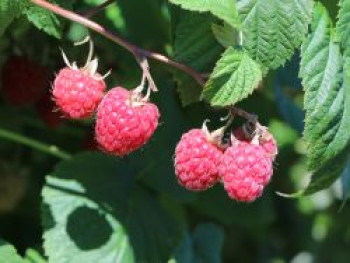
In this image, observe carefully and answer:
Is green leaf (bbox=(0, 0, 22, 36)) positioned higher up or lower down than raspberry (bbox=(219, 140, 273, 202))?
higher up

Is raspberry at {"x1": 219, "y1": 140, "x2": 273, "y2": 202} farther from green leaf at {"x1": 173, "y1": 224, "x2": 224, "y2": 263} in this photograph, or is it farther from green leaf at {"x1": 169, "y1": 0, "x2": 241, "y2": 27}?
green leaf at {"x1": 173, "y1": 224, "x2": 224, "y2": 263}

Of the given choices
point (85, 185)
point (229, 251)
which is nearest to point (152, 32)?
point (85, 185)

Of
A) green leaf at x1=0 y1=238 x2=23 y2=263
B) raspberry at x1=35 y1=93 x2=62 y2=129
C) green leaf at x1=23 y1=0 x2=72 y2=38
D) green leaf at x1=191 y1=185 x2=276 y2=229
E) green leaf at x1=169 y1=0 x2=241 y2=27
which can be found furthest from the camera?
green leaf at x1=191 y1=185 x2=276 y2=229

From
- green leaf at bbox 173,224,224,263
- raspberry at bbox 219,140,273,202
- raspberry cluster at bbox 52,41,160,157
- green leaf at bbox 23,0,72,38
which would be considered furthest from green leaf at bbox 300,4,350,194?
green leaf at bbox 173,224,224,263

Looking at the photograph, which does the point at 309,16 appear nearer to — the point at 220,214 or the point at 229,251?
the point at 220,214

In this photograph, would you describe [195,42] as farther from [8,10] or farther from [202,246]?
[202,246]

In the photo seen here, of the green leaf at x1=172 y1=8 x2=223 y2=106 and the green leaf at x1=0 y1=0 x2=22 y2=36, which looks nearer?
the green leaf at x1=0 y1=0 x2=22 y2=36

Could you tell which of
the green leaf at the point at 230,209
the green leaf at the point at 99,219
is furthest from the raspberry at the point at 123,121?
the green leaf at the point at 230,209

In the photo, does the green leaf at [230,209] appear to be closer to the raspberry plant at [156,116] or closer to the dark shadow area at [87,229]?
the raspberry plant at [156,116]
